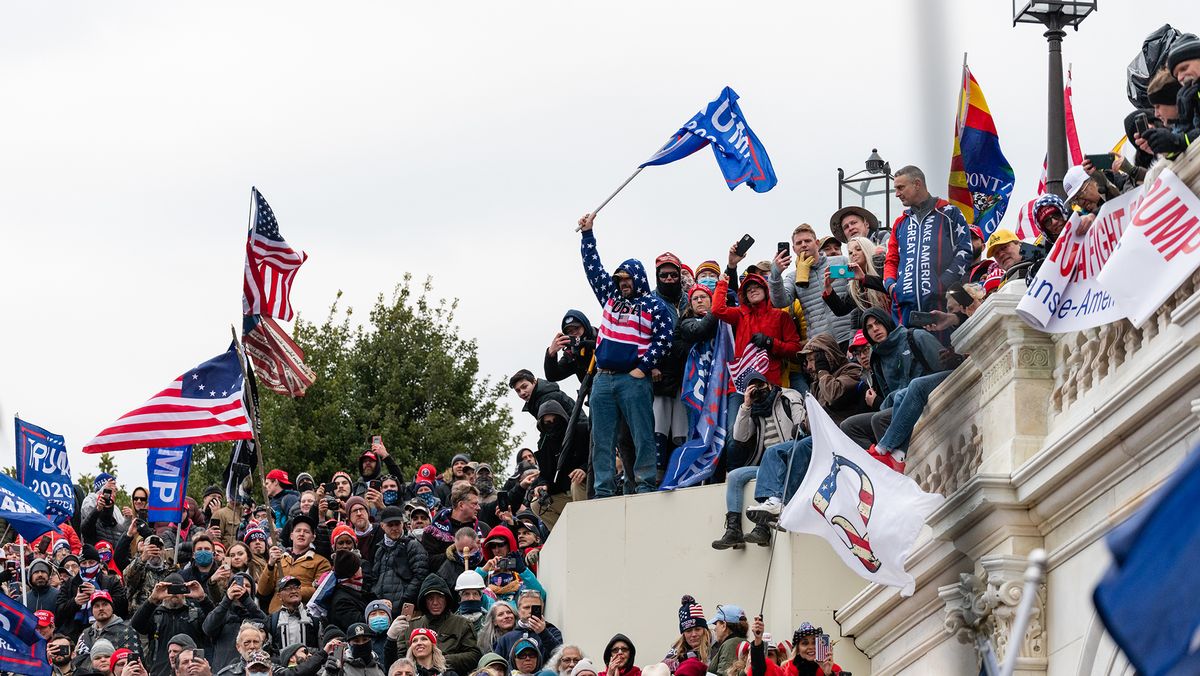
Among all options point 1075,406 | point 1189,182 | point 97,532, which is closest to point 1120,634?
point 1189,182

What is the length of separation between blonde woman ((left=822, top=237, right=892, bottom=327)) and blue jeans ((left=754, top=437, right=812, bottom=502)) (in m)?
1.05

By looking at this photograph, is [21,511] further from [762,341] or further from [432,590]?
[762,341]

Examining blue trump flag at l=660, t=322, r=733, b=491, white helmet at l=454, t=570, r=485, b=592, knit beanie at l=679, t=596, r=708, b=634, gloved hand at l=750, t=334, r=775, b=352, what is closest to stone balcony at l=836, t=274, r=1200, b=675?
knit beanie at l=679, t=596, r=708, b=634

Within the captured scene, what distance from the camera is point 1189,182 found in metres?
12.5

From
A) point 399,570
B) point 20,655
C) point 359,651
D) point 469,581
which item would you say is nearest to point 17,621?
point 20,655

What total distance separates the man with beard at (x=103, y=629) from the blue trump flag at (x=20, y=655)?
118 centimetres

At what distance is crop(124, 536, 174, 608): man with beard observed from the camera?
21.7 m

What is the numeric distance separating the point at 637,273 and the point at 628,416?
4.01 feet

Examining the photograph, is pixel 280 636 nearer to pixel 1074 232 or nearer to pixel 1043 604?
pixel 1043 604

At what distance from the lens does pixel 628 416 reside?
64.7 ft

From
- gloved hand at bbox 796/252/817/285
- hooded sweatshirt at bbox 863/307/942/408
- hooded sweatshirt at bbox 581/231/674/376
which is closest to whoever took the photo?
hooded sweatshirt at bbox 863/307/942/408

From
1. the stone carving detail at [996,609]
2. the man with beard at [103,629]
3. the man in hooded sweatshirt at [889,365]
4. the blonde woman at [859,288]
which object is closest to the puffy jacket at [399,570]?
the man with beard at [103,629]

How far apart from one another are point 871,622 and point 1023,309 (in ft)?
15.6

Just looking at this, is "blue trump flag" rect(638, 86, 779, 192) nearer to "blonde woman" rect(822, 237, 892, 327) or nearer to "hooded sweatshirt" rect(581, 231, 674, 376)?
"hooded sweatshirt" rect(581, 231, 674, 376)
